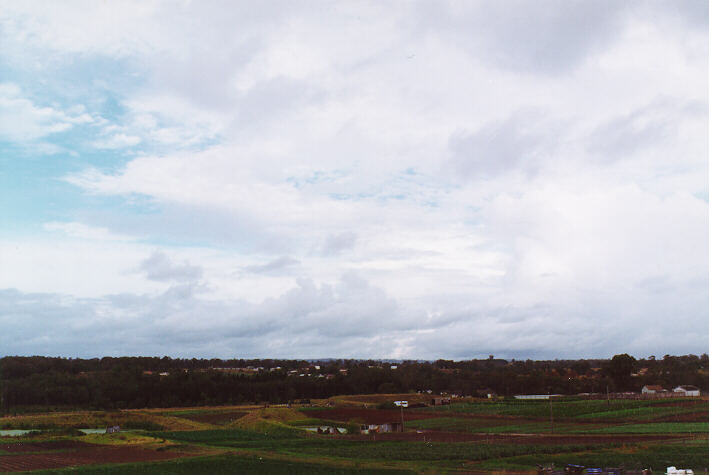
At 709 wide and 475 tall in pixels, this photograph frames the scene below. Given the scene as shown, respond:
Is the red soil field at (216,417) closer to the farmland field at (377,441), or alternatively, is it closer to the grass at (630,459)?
the farmland field at (377,441)

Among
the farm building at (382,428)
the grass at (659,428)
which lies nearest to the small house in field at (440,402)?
the farm building at (382,428)

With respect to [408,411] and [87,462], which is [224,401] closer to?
[408,411]

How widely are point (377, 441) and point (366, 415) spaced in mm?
40321

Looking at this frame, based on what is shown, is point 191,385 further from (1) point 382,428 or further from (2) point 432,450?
(2) point 432,450

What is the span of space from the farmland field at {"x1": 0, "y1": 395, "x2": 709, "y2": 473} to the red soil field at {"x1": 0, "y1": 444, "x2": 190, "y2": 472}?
0.36ft

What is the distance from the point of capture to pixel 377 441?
85.3 meters

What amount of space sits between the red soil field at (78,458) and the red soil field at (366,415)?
49220 mm

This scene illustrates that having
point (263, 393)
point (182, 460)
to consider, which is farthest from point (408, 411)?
point (182, 460)

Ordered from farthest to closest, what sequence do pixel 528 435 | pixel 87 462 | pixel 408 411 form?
pixel 408 411
pixel 528 435
pixel 87 462

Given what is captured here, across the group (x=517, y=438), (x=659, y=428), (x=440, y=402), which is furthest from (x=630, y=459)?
(x=440, y=402)

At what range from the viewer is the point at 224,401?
17738 cm

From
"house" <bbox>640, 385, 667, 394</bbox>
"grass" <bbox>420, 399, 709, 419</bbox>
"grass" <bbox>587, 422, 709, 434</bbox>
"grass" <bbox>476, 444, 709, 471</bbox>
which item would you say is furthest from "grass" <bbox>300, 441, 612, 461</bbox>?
"house" <bbox>640, 385, 667, 394</bbox>

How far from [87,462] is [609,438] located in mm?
58021

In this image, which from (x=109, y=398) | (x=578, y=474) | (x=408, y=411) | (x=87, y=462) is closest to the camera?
(x=578, y=474)
